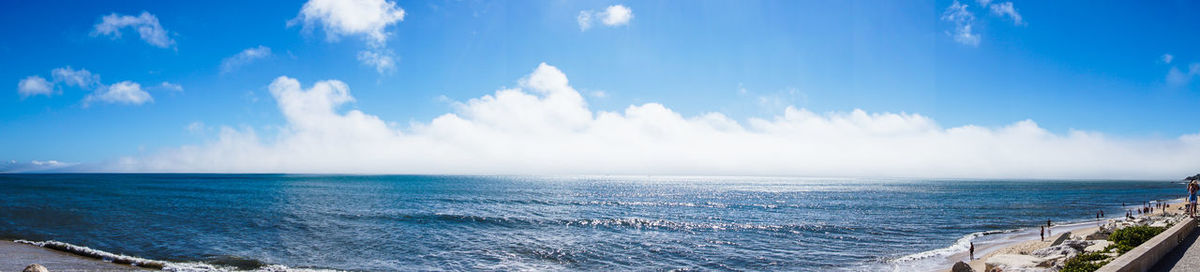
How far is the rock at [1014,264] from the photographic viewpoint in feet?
68.1

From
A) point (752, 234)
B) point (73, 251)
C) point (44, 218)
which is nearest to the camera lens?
point (73, 251)

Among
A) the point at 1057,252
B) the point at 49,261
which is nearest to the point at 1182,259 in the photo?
the point at 1057,252

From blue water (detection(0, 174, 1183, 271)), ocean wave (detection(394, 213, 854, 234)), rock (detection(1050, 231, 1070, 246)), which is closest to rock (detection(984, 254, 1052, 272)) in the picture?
blue water (detection(0, 174, 1183, 271))

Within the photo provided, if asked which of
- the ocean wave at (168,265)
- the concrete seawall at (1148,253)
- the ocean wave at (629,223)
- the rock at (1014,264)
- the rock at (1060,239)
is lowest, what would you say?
the ocean wave at (629,223)

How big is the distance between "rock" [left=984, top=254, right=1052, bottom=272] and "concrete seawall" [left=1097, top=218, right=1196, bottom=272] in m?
3.98

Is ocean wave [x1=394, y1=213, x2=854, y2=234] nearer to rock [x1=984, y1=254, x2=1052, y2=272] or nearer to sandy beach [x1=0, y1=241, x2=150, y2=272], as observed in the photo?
rock [x1=984, y1=254, x2=1052, y2=272]

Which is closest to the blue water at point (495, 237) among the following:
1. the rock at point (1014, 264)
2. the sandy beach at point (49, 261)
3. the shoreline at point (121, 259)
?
the shoreline at point (121, 259)

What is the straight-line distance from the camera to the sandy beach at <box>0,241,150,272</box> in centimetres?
2612

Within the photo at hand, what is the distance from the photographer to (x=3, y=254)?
2941 cm

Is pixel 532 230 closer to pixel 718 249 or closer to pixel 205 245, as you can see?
pixel 718 249

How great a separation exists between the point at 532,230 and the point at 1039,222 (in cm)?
5994

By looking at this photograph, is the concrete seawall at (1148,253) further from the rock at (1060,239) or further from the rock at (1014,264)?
the rock at (1060,239)

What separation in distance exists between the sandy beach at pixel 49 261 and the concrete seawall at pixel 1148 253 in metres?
41.5

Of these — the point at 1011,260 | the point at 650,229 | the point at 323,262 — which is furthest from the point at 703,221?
the point at 323,262
